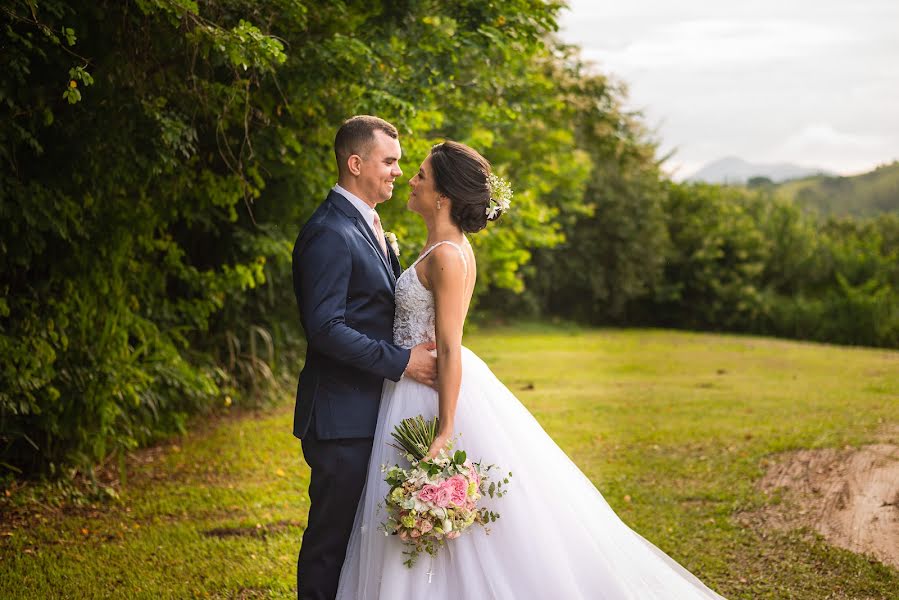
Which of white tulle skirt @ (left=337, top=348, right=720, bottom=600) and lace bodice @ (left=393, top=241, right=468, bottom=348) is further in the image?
lace bodice @ (left=393, top=241, right=468, bottom=348)

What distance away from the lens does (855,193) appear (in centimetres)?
3862

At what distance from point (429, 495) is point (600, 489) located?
14.4ft

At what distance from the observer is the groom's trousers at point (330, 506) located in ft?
10.9

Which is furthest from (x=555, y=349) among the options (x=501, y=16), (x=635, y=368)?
(x=501, y=16)

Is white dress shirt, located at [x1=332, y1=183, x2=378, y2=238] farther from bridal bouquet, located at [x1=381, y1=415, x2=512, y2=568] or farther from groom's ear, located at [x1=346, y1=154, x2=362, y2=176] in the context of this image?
bridal bouquet, located at [x1=381, y1=415, x2=512, y2=568]

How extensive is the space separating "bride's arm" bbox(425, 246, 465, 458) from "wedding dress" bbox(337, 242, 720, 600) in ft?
0.33

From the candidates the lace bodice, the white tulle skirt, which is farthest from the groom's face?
the white tulle skirt

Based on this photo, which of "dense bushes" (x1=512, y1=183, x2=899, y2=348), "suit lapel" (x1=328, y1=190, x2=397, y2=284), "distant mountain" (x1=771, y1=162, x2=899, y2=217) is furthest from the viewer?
"distant mountain" (x1=771, y1=162, x2=899, y2=217)

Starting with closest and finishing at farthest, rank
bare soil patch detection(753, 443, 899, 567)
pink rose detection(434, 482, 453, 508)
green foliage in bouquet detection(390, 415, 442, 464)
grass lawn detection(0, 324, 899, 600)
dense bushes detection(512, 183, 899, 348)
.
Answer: pink rose detection(434, 482, 453, 508) → green foliage in bouquet detection(390, 415, 442, 464) → grass lawn detection(0, 324, 899, 600) → bare soil patch detection(753, 443, 899, 567) → dense bushes detection(512, 183, 899, 348)

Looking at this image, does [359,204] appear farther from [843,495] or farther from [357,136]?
[843,495]

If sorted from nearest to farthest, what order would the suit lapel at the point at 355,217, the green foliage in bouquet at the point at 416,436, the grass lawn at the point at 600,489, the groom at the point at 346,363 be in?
the green foliage in bouquet at the point at 416,436
the groom at the point at 346,363
the suit lapel at the point at 355,217
the grass lawn at the point at 600,489

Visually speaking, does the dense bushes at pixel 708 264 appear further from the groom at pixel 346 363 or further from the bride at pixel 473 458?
the groom at pixel 346 363

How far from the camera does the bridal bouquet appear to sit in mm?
2943

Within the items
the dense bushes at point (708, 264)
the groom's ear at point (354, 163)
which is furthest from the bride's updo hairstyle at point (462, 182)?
the dense bushes at point (708, 264)
